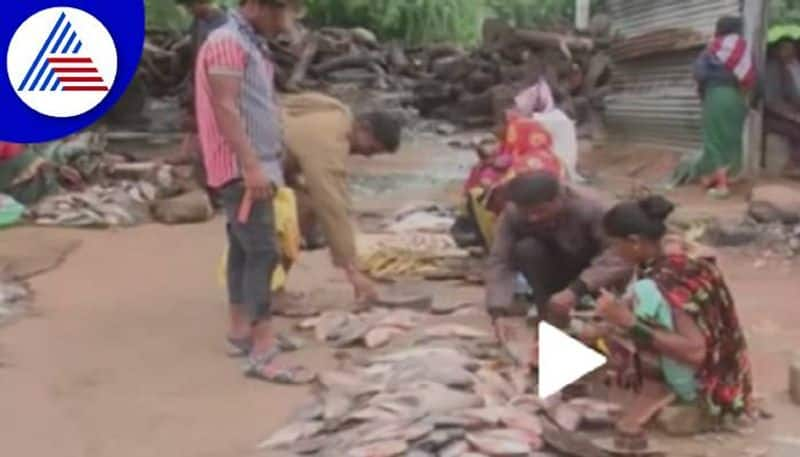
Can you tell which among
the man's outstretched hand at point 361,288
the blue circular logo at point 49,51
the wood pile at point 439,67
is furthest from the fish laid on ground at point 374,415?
the wood pile at point 439,67

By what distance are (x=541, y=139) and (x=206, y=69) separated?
2208 millimetres

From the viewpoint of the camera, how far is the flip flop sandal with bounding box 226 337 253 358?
532cm

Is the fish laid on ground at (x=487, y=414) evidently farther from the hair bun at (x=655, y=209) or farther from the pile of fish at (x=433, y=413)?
the hair bun at (x=655, y=209)

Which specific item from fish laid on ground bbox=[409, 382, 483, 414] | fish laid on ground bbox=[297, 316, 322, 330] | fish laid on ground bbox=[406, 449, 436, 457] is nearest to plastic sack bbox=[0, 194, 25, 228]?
fish laid on ground bbox=[297, 316, 322, 330]

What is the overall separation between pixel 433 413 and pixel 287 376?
957 mm

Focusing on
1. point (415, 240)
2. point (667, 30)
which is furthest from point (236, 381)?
point (667, 30)

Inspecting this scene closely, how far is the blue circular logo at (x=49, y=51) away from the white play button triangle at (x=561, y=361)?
5.82 m

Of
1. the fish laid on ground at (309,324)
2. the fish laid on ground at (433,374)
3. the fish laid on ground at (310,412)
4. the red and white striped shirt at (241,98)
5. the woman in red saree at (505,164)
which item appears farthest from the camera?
the woman in red saree at (505,164)

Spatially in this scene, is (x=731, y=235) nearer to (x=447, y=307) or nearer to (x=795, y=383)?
(x=447, y=307)

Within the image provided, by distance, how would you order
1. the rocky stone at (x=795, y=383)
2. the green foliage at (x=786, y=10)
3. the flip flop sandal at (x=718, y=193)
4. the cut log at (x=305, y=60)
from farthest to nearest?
the cut log at (x=305, y=60) → the green foliage at (x=786, y=10) → the flip flop sandal at (x=718, y=193) → the rocky stone at (x=795, y=383)

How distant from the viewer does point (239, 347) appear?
5371 millimetres

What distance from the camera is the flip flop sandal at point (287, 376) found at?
193 inches

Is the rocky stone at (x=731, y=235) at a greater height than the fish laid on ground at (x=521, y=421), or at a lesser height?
lesser

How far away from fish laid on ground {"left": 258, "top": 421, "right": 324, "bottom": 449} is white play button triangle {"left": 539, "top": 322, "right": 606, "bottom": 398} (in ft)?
2.52
